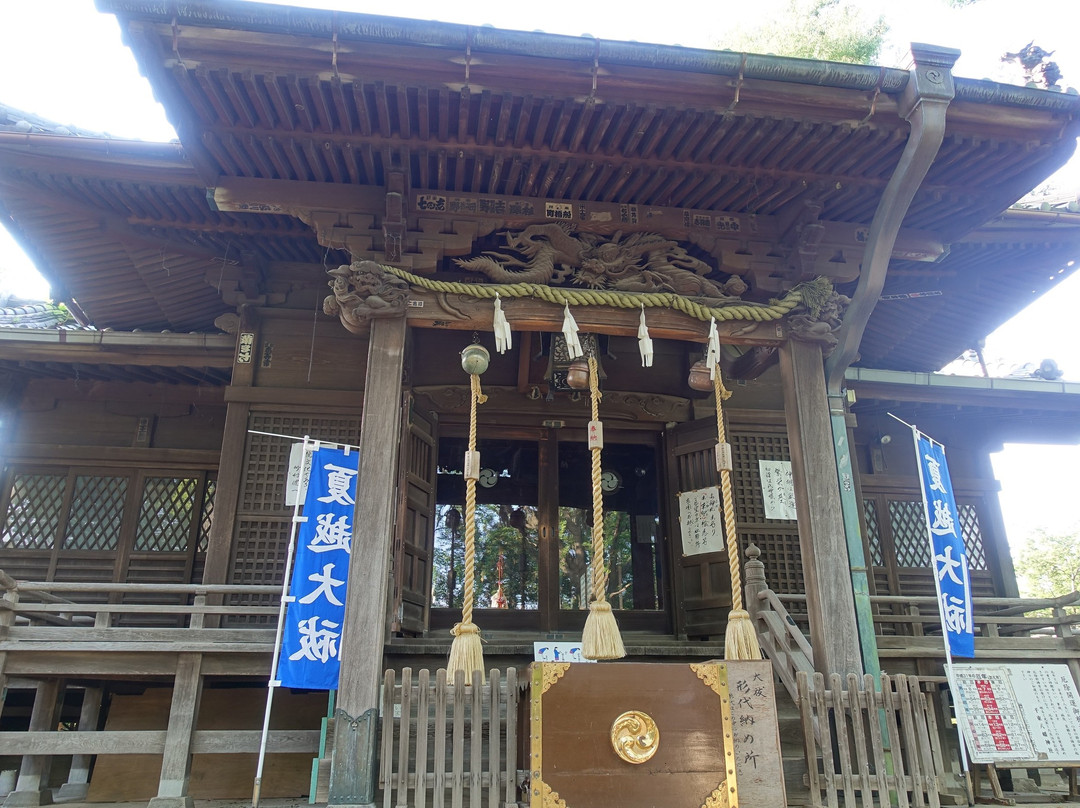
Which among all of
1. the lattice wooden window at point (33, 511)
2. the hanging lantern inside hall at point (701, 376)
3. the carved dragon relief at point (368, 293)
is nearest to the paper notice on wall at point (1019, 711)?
the hanging lantern inside hall at point (701, 376)

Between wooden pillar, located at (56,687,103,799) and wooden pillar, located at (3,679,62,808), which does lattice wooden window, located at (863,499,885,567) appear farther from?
wooden pillar, located at (3,679,62,808)

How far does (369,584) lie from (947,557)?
4.68 metres

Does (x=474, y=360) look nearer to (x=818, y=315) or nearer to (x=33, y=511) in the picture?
(x=818, y=315)

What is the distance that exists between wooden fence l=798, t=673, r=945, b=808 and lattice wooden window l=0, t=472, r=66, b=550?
7.65 m

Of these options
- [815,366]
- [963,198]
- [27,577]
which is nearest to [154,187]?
[27,577]

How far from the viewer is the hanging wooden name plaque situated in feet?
13.9

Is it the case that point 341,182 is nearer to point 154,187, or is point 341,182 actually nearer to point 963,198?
point 154,187

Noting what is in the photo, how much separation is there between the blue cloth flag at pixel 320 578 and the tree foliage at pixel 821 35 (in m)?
14.7

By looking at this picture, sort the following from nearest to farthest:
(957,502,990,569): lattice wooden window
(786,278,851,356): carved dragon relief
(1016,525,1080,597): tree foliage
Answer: (786,278,851,356): carved dragon relief, (957,502,990,569): lattice wooden window, (1016,525,1080,597): tree foliage

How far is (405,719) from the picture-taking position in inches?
180

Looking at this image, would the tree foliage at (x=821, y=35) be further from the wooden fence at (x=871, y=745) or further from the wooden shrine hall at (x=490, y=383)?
the wooden fence at (x=871, y=745)

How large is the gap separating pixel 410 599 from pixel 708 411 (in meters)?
3.78

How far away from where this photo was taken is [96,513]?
26.8 ft

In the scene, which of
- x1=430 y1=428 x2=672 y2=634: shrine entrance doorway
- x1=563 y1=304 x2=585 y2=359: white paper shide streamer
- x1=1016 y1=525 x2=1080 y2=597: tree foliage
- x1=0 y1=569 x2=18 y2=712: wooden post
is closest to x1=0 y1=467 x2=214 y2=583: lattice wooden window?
x1=0 y1=569 x2=18 y2=712: wooden post
